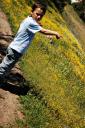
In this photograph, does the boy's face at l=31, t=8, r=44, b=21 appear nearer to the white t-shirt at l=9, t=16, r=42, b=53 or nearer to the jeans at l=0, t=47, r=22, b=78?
the white t-shirt at l=9, t=16, r=42, b=53

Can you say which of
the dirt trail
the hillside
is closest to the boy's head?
the dirt trail

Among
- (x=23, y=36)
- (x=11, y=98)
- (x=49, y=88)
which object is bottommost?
(x=49, y=88)

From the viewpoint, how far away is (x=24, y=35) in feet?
37.4

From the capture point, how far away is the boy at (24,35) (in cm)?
1102

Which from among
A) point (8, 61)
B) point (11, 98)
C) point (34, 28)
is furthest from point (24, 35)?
point (11, 98)

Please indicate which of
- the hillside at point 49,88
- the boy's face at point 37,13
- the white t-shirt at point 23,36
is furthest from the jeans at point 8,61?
the hillside at point 49,88

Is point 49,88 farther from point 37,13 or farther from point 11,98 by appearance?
point 37,13

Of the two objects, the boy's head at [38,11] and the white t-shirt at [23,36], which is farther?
the white t-shirt at [23,36]

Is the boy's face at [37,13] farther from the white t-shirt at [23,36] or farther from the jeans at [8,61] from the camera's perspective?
the jeans at [8,61]

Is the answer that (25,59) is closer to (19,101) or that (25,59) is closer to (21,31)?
(19,101)

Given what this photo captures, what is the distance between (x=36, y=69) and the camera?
1628cm

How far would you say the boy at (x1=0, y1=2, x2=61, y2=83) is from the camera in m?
11.0

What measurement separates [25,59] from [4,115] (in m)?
5.47

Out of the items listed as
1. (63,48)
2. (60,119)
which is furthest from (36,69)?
(63,48)
